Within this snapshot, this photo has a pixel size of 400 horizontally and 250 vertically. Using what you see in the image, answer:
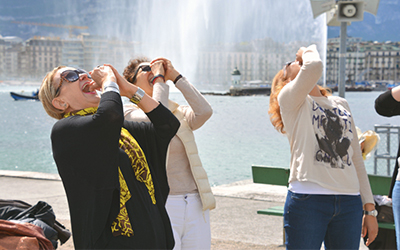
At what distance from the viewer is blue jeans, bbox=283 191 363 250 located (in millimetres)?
2969

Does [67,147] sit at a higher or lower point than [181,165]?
higher

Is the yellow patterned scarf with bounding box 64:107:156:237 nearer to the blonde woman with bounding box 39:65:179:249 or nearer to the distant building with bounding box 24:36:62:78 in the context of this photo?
the blonde woman with bounding box 39:65:179:249

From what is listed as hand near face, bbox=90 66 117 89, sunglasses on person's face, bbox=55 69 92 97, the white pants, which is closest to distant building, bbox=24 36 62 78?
the white pants

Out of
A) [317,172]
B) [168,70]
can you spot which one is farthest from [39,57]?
[317,172]

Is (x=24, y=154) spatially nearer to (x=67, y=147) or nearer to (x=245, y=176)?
(x=245, y=176)

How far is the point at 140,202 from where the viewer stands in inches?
87.0

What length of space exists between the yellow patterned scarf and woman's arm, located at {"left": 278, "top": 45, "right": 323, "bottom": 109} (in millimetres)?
1137

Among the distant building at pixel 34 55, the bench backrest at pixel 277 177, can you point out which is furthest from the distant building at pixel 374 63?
the bench backrest at pixel 277 177

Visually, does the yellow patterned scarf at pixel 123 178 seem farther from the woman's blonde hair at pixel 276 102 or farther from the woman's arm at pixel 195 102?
the woman's blonde hair at pixel 276 102

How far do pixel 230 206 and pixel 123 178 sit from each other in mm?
5129

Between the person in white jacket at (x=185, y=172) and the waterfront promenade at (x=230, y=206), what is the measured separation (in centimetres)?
224

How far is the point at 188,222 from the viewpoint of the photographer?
3.13m

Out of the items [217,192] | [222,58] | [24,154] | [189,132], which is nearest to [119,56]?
[222,58]

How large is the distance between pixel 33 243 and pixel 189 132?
1182mm
